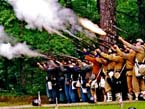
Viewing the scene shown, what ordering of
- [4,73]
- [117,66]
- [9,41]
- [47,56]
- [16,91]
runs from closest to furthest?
1. [117,66]
2. [47,56]
3. [9,41]
4. [16,91]
5. [4,73]

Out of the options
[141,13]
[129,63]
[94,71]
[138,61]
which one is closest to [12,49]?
[94,71]

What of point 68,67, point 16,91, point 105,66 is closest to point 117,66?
point 105,66

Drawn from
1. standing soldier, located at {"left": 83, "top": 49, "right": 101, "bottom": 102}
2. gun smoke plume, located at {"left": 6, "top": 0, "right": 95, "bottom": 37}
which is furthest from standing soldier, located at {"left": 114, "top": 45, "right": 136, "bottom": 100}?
gun smoke plume, located at {"left": 6, "top": 0, "right": 95, "bottom": 37}

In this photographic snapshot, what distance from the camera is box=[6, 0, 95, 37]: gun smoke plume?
20.5 metres

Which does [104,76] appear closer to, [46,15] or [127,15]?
[46,15]

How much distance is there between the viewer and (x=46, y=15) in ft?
66.5

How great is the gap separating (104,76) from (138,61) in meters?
1.39

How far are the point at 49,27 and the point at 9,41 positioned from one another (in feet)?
13.1

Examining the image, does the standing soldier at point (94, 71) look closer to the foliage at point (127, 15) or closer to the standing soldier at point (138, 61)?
the standing soldier at point (138, 61)

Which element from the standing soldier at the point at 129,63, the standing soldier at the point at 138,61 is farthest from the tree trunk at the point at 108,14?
the standing soldier at the point at 138,61

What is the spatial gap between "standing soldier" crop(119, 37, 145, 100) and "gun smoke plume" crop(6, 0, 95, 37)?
3231 millimetres

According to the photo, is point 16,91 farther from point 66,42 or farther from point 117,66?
point 117,66

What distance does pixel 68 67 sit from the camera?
1966cm

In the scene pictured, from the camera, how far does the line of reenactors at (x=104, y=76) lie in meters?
18.3
